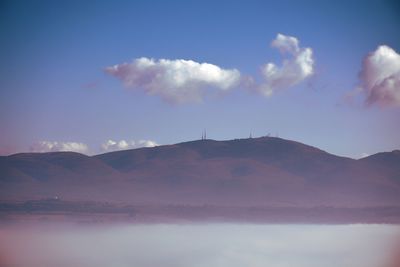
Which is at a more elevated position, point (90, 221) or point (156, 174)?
point (156, 174)

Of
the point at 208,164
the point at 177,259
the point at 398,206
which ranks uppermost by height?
the point at 208,164

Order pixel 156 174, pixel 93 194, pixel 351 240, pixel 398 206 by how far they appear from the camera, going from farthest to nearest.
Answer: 1. pixel 156 174
2. pixel 93 194
3. pixel 398 206
4. pixel 351 240

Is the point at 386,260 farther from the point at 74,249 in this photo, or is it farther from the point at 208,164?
the point at 208,164

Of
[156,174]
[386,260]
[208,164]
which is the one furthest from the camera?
[208,164]

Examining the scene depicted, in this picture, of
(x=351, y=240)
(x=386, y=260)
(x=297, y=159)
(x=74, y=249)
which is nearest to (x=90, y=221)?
(x=74, y=249)

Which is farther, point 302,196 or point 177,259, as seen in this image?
point 302,196

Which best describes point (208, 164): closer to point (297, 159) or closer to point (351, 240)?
point (297, 159)
